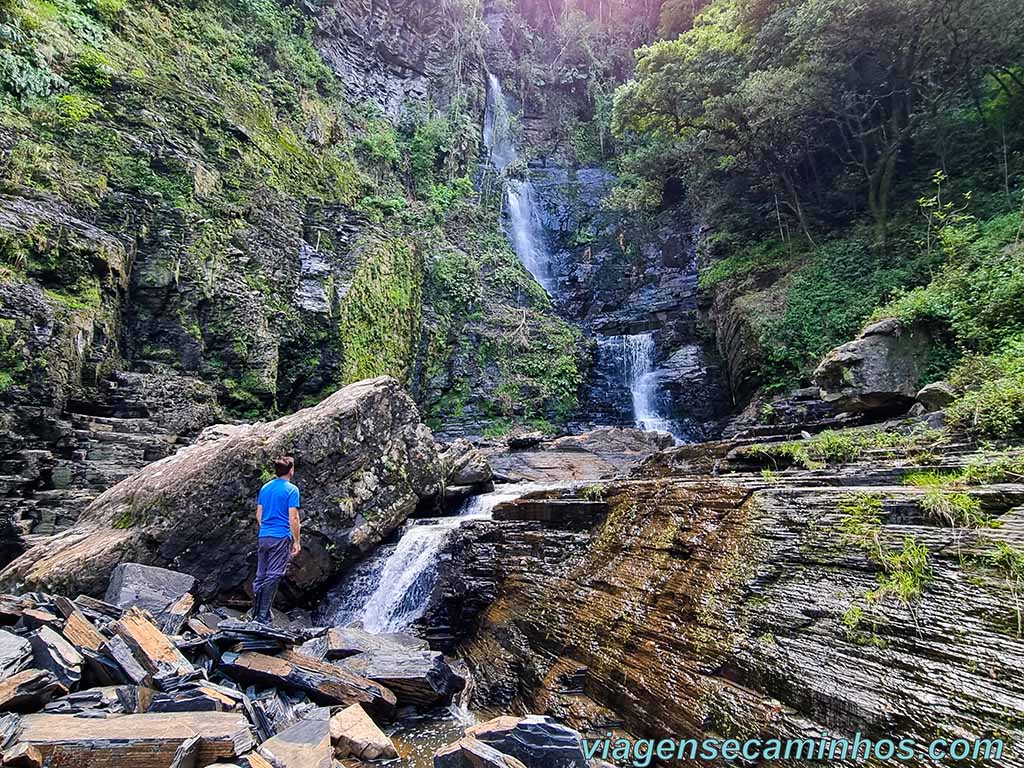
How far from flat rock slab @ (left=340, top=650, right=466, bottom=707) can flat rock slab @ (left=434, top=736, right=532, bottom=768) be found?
5.48 feet

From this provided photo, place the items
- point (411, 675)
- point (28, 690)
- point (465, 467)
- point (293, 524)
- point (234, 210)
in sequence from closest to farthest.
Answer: point (28, 690) < point (411, 675) < point (293, 524) < point (465, 467) < point (234, 210)

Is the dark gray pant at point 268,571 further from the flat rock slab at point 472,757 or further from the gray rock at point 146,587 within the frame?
the flat rock slab at point 472,757

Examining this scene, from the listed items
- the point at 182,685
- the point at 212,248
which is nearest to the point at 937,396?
the point at 182,685

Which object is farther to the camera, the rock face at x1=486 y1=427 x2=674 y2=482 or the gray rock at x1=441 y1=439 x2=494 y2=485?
the rock face at x1=486 y1=427 x2=674 y2=482

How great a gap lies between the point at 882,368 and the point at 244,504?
11.5 metres

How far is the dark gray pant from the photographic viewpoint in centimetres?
528

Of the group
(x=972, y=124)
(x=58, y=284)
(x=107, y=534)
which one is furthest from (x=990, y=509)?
(x=972, y=124)

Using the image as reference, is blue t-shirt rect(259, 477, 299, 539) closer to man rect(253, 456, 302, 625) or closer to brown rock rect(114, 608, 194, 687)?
man rect(253, 456, 302, 625)

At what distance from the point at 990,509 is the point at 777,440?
241 inches

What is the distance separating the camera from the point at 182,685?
3.32 m

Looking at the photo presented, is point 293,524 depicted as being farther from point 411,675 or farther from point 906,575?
point 906,575

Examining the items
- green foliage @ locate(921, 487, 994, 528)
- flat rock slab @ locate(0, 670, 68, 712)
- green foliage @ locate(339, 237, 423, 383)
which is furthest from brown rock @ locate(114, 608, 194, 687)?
green foliage @ locate(339, 237, 423, 383)

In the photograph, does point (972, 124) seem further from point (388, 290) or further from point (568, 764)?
point (568, 764)

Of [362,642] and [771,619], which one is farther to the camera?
[362,642]
